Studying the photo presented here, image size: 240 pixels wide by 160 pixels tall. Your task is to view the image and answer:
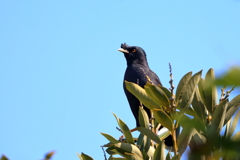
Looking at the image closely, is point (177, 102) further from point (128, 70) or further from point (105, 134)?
point (128, 70)

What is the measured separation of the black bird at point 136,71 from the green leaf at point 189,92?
3704 millimetres

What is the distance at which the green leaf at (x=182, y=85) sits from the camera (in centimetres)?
207

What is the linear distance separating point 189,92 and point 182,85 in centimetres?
6

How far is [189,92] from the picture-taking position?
2.04 m

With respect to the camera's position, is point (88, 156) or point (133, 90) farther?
point (88, 156)

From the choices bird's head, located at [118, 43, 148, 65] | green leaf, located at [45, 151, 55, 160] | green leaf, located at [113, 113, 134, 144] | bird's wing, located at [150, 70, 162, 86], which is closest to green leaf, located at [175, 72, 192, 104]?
green leaf, located at [113, 113, 134, 144]

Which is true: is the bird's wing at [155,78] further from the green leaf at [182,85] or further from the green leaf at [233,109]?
the green leaf at [182,85]

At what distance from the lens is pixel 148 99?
7.18 ft

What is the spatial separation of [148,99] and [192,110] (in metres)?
0.34

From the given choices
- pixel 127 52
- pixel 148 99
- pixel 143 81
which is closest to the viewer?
pixel 148 99

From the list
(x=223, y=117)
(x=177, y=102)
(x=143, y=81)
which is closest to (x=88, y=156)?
(x=177, y=102)

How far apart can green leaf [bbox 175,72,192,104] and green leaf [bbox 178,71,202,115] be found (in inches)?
0.8

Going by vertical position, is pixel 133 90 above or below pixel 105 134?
above

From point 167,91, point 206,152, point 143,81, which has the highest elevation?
point 206,152
